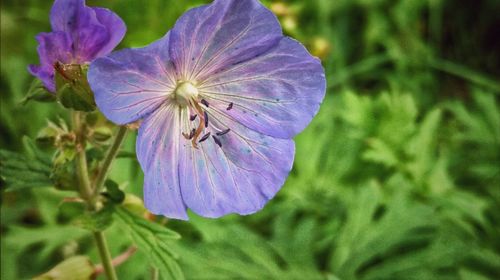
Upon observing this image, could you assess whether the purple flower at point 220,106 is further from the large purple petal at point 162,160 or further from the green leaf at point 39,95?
the green leaf at point 39,95

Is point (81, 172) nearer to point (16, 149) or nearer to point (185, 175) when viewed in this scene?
point (185, 175)

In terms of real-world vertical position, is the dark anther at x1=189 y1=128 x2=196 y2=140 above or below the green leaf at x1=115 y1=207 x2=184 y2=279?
above

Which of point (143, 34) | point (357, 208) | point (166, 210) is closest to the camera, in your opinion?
point (166, 210)

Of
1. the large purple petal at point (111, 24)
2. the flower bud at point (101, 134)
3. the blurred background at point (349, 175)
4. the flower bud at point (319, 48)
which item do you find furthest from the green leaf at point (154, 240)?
the flower bud at point (319, 48)

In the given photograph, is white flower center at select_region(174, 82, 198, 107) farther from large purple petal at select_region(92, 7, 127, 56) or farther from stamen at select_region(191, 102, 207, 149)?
large purple petal at select_region(92, 7, 127, 56)

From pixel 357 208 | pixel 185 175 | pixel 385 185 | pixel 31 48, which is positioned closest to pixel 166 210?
pixel 185 175

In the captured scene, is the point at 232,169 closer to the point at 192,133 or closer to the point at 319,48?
the point at 192,133

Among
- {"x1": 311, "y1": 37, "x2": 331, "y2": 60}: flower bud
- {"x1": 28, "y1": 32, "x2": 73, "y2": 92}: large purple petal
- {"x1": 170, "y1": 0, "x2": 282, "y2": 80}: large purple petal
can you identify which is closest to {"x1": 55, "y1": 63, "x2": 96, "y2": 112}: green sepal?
{"x1": 28, "y1": 32, "x2": 73, "y2": 92}: large purple petal
